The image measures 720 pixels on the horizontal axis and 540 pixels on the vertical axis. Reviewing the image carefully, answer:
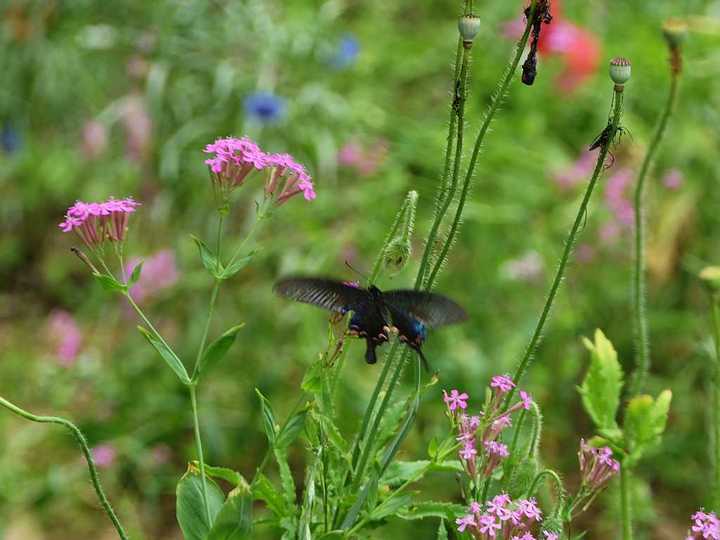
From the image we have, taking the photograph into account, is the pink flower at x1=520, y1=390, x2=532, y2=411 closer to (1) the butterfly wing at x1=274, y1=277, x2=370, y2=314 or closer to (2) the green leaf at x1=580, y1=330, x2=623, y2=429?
(2) the green leaf at x1=580, y1=330, x2=623, y2=429

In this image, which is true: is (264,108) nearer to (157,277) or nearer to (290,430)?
(157,277)

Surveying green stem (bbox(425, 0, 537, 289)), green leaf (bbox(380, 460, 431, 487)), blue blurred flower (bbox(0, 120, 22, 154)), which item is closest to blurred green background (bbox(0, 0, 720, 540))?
blue blurred flower (bbox(0, 120, 22, 154))

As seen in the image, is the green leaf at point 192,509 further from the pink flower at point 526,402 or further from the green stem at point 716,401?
the green stem at point 716,401

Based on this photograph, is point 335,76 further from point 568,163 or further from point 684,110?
point 684,110

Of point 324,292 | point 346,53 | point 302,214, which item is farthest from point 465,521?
point 346,53

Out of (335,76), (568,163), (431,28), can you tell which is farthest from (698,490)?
(431,28)
